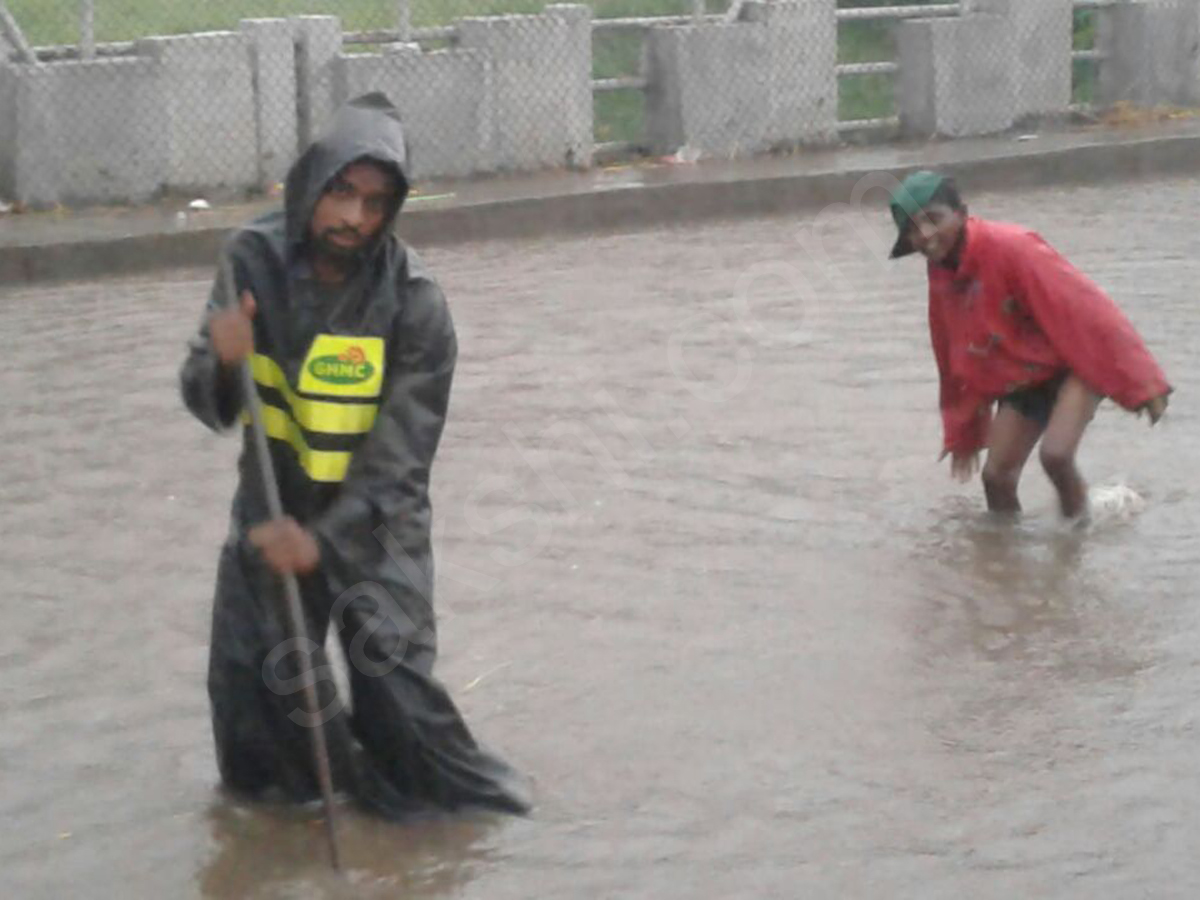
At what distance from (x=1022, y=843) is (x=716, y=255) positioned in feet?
26.6

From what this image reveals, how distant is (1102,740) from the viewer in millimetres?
5480

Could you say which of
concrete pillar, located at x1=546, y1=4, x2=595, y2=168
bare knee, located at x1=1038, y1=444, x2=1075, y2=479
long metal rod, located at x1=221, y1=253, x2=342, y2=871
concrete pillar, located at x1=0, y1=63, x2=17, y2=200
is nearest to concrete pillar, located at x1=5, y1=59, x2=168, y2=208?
concrete pillar, located at x1=0, y1=63, x2=17, y2=200

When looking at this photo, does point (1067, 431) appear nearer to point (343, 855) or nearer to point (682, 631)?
point (682, 631)

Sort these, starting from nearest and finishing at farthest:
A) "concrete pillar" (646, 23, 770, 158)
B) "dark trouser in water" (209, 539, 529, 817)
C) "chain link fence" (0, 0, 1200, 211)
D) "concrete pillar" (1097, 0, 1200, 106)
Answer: "dark trouser in water" (209, 539, 529, 817), "chain link fence" (0, 0, 1200, 211), "concrete pillar" (646, 23, 770, 158), "concrete pillar" (1097, 0, 1200, 106)

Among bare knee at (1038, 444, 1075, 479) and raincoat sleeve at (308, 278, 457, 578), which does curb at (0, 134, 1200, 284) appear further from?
raincoat sleeve at (308, 278, 457, 578)

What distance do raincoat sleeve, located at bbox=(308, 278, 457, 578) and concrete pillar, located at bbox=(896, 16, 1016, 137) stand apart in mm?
11702

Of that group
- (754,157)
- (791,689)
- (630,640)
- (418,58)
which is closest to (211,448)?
(630,640)

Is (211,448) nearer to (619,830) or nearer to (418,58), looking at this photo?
(619,830)

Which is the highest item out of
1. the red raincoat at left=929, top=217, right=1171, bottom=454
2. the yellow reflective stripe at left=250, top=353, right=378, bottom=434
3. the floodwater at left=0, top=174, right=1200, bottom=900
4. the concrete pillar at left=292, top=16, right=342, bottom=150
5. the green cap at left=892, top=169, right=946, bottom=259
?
the concrete pillar at left=292, top=16, right=342, bottom=150

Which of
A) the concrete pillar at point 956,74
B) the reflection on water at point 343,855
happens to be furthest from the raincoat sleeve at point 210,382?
the concrete pillar at point 956,74

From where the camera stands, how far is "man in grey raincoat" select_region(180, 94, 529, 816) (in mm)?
4812

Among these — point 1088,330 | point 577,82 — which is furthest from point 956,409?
point 577,82

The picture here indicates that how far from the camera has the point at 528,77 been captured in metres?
14.9

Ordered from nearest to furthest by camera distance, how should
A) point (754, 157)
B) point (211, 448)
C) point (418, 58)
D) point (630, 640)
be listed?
1. point (630, 640)
2. point (211, 448)
3. point (418, 58)
4. point (754, 157)
